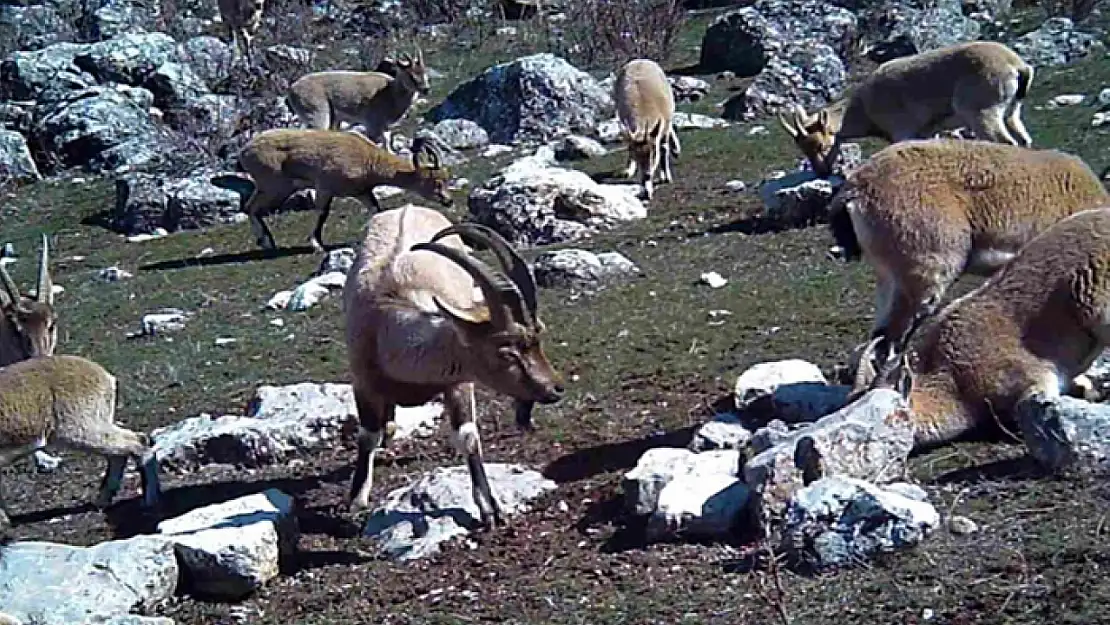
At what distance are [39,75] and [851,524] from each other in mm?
21522

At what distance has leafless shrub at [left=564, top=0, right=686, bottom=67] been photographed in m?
25.4

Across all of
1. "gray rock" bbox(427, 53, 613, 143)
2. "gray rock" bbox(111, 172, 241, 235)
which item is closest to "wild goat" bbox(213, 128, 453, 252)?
"gray rock" bbox(111, 172, 241, 235)

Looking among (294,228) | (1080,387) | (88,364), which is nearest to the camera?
(1080,387)

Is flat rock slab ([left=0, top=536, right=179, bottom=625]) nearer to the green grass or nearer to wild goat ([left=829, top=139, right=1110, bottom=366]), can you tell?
the green grass

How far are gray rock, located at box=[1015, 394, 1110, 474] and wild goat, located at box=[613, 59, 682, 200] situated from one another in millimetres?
10292

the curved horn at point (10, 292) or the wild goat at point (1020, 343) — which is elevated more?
the wild goat at point (1020, 343)

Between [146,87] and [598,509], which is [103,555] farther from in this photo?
[146,87]

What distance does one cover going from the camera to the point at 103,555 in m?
7.31

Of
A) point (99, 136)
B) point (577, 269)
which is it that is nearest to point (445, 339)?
point (577, 269)

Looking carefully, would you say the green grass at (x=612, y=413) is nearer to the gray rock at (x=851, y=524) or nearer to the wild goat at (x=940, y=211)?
the gray rock at (x=851, y=524)

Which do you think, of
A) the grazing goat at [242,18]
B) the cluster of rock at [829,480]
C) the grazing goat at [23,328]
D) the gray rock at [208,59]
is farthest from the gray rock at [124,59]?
the cluster of rock at [829,480]

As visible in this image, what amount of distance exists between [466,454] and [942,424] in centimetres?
209

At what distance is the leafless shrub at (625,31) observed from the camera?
83.3 feet

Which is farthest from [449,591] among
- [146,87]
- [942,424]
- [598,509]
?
[146,87]
